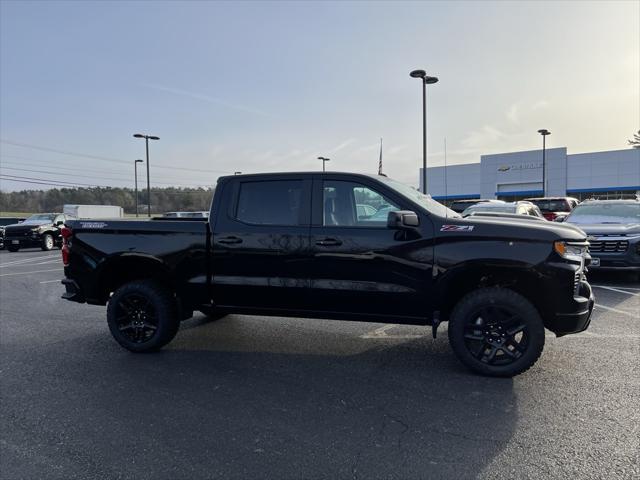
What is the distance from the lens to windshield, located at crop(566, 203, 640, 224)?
390 inches

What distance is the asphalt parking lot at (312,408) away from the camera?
2.81 meters

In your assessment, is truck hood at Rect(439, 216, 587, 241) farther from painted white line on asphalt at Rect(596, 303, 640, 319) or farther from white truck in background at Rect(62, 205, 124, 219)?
white truck in background at Rect(62, 205, 124, 219)

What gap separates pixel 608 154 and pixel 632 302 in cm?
5251

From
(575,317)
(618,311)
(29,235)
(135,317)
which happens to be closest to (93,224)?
(135,317)

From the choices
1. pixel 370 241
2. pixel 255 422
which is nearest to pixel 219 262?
pixel 370 241

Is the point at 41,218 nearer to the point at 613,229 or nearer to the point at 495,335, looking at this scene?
the point at 613,229

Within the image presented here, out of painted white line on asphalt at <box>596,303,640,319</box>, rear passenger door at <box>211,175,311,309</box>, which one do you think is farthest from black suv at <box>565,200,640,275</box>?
rear passenger door at <box>211,175,311,309</box>

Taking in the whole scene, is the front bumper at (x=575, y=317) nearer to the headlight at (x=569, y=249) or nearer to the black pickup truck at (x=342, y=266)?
the black pickup truck at (x=342, y=266)

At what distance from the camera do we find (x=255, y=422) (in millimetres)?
3379

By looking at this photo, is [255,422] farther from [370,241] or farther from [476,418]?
A: [370,241]

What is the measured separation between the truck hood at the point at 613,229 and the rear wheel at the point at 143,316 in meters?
8.01

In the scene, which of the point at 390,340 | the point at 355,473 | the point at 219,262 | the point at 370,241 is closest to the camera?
the point at 355,473

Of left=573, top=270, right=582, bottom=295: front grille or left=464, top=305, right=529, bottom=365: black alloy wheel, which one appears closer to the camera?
left=573, top=270, right=582, bottom=295: front grille

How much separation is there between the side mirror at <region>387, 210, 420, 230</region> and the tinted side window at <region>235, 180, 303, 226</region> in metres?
1.00
